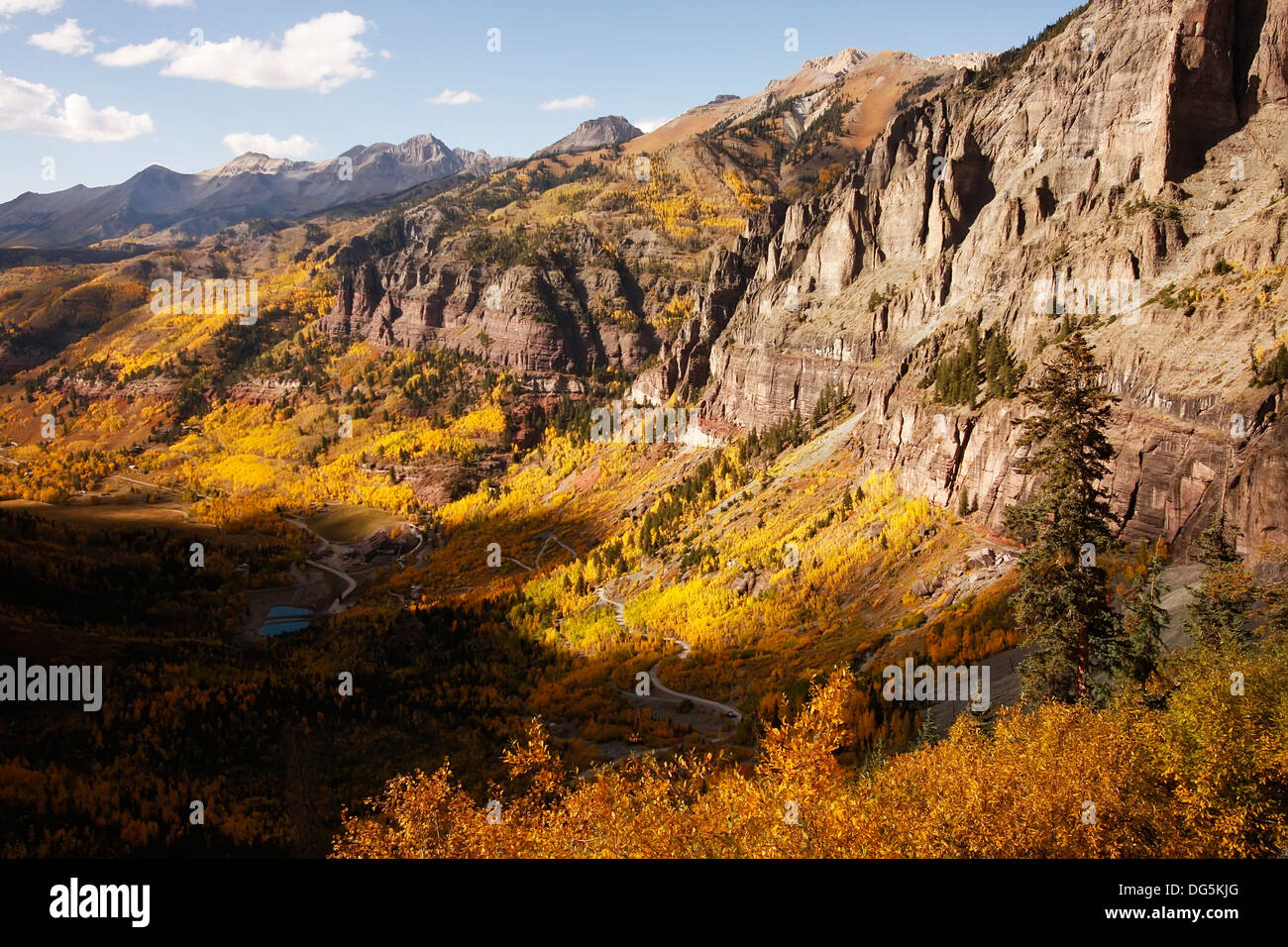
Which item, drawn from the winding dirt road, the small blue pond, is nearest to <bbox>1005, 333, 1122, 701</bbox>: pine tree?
the winding dirt road

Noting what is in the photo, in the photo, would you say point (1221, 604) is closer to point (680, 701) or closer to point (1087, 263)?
point (680, 701)

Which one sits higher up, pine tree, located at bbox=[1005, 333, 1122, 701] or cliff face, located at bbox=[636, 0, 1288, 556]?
cliff face, located at bbox=[636, 0, 1288, 556]

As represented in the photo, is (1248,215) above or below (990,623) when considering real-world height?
above

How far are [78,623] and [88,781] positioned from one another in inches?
1788

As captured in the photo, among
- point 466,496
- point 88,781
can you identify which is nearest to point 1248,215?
point 88,781

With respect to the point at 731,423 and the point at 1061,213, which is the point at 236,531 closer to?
the point at 731,423

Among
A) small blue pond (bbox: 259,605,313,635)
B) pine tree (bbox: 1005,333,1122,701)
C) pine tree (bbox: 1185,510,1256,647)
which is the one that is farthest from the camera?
small blue pond (bbox: 259,605,313,635)

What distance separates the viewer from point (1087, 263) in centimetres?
8888

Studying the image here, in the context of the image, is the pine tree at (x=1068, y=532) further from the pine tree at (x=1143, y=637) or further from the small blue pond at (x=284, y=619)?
the small blue pond at (x=284, y=619)

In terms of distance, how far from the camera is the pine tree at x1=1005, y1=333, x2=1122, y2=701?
1208 inches

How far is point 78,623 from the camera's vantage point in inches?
3292

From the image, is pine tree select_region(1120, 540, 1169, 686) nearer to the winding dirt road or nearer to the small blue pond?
the winding dirt road

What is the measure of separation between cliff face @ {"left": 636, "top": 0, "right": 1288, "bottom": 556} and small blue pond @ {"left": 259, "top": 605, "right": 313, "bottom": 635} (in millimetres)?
90881

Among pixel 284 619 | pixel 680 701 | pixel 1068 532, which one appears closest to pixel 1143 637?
pixel 1068 532
